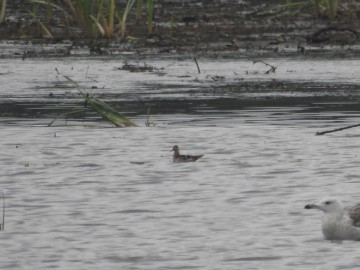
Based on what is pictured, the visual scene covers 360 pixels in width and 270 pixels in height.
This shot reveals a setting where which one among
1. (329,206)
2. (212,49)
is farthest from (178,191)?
(212,49)

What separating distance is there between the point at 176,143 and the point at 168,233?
16.2 feet

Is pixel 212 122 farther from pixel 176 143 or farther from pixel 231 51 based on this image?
pixel 231 51

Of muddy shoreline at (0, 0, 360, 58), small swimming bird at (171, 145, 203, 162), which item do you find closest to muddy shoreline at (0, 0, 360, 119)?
muddy shoreline at (0, 0, 360, 58)

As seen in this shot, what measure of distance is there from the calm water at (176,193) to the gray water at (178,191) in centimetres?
1

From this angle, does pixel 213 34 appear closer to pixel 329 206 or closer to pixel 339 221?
pixel 329 206

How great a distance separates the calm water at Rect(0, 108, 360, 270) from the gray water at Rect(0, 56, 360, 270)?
0.03ft

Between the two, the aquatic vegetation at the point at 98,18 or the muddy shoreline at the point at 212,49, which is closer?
the muddy shoreline at the point at 212,49

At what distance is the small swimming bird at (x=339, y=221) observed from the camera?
8836 mm

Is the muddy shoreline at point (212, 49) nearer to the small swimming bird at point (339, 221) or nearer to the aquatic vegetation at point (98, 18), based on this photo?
the aquatic vegetation at point (98, 18)

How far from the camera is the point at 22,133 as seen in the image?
48.6 ft

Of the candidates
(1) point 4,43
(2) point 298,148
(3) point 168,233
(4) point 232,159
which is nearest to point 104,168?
(4) point 232,159

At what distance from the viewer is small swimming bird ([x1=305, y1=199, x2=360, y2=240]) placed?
884 centimetres

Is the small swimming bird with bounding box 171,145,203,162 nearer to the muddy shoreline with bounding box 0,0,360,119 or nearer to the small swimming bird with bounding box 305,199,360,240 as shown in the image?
the small swimming bird with bounding box 305,199,360,240

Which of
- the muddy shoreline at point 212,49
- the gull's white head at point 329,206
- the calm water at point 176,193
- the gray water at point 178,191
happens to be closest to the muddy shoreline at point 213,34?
the muddy shoreline at point 212,49
